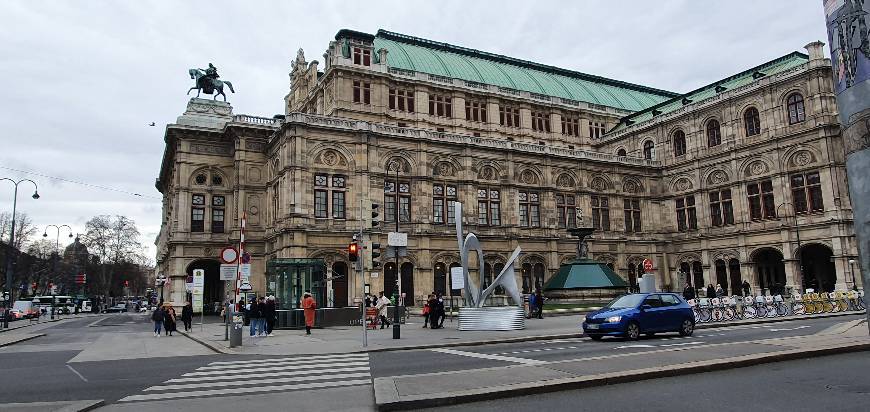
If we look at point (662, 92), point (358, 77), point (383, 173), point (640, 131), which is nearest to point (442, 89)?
point (358, 77)

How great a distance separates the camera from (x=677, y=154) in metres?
60.9

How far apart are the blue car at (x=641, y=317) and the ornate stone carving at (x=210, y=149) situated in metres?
41.8

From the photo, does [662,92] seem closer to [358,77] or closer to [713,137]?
[713,137]

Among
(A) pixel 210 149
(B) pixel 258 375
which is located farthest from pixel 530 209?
(B) pixel 258 375

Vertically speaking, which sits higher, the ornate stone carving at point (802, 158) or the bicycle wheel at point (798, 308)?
the ornate stone carving at point (802, 158)

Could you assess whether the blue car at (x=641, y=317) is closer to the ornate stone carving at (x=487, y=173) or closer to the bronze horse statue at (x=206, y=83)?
the ornate stone carving at (x=487, y=173)

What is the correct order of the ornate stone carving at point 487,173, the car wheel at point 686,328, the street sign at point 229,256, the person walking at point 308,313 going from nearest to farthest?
the car wheel at point 686,328 < the street sign at point 229,256 < the person walking at point 308,313 < the ornate stone carving at point 487,173

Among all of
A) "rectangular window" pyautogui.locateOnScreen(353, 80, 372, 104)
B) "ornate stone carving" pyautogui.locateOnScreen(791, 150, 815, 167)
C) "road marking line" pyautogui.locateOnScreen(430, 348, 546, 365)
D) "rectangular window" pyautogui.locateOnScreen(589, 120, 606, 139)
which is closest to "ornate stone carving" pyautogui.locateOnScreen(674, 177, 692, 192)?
"ornate stone carving" pyautogui.locateOnScreen(791, 150, 815, 167)

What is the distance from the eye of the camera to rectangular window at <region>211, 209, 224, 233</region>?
5159 cm

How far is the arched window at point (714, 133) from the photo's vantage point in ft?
186

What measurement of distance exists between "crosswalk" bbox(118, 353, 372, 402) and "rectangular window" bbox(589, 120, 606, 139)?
57561mm

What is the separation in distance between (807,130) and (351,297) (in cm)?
3941

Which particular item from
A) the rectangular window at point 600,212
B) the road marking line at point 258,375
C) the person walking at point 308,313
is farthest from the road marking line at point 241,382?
the rectangular window at point 600,212

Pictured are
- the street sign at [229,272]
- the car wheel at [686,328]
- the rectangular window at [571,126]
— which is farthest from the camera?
the rectangular window at [571,126]
